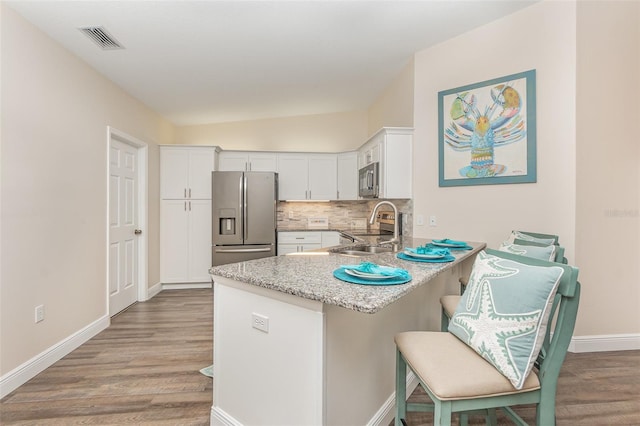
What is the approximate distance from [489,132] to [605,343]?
204 centimetres

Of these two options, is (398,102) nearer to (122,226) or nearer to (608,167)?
(608,167)

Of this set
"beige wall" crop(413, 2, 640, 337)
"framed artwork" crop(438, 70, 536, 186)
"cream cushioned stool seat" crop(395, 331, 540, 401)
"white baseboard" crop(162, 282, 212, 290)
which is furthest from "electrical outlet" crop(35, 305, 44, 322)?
"beige wall" crop(413, 2, 640, 337)

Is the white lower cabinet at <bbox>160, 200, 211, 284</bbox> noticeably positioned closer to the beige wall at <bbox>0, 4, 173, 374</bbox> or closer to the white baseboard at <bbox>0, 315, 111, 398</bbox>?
the beige wall at <bbox>0, 4, 173, 374</bbox>

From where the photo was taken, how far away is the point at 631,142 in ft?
8.23

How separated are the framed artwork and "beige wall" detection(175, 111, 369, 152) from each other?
2171mm

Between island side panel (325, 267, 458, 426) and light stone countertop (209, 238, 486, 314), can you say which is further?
island side panel (325, 267, 458, 426)

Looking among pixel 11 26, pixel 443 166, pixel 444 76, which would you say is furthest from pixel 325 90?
pixel 11 26

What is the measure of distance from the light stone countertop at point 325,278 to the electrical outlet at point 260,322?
17cm

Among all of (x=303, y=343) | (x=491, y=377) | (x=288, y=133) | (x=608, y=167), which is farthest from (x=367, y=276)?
(x=288, y=133)

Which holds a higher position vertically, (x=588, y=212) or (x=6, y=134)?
(x=6, y=134)

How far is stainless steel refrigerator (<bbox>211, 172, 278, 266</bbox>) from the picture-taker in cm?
421

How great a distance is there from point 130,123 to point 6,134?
1.73 meters

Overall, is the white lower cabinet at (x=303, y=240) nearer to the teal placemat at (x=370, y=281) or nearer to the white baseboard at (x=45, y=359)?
the white baseboard at (x=45, y=359)

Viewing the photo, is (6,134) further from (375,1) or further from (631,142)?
(631,142)
